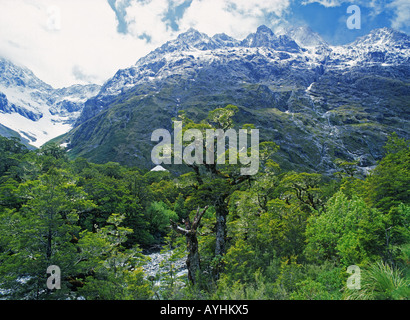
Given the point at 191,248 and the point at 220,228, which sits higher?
the point at 220,228

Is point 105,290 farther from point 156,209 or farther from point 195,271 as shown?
point 156,209

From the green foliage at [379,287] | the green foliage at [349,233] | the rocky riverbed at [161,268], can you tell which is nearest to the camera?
the green foliage at [379,287]

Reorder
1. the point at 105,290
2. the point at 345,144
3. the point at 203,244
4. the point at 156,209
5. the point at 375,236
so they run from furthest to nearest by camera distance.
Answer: the point at 345,144, the point at 156,209, the point at 203,244, the point at 105,290, the point at 375,236

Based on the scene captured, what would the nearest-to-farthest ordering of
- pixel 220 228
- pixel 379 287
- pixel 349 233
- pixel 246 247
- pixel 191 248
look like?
pixel 379 287
pixel 349 233
pixel 191 248
pixel 246 247
pixel 220 228

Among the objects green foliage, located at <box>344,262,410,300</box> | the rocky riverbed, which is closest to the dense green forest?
green foliage, located at <box>344,262,410,300</box>

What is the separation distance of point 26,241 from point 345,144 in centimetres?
21100

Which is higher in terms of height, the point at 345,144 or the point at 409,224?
the point at 345,144

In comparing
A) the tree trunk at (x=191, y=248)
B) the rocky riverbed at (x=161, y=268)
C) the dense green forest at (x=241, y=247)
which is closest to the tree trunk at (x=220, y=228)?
the dense green forest at (x=241, y=247)

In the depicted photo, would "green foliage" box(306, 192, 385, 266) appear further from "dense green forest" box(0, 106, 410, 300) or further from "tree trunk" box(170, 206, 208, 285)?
"tree trunk" box(170, 206, 208, 285)

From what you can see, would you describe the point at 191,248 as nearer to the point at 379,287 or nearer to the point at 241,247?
the point at 241,247

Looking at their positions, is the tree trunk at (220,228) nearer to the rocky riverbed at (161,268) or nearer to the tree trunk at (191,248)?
the tree trunk at (191,248)

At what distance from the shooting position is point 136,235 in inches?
1670

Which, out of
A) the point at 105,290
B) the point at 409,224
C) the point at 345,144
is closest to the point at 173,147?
the point at 105,290

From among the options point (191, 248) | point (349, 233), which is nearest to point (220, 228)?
point (191, 248)
